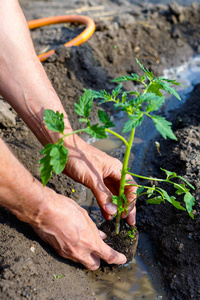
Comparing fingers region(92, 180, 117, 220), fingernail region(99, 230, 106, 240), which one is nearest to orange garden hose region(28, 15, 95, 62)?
fingers region(92, 180, 117, 220)

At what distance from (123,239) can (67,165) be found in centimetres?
65

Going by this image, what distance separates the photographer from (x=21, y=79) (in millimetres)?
2012

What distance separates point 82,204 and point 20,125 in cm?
105

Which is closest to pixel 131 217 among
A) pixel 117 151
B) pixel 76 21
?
pixel 117 151

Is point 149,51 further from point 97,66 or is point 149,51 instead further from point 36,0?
point 36,0

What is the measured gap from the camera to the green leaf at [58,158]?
1.47 metres

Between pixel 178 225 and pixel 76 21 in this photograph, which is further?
pixel 76 21

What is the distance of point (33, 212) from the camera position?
5.62 ft

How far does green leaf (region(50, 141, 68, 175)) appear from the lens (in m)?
1.47

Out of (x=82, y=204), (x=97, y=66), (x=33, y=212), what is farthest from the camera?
(x=97, y=66)

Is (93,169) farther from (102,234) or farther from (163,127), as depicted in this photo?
(163,127)

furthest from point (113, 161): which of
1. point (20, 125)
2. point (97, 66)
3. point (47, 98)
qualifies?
point (97, 66)

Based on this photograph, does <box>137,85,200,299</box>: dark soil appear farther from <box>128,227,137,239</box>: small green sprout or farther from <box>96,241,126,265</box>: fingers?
<box>96,241,126,265</box>: fingers

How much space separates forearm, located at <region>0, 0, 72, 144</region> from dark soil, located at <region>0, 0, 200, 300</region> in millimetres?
671
